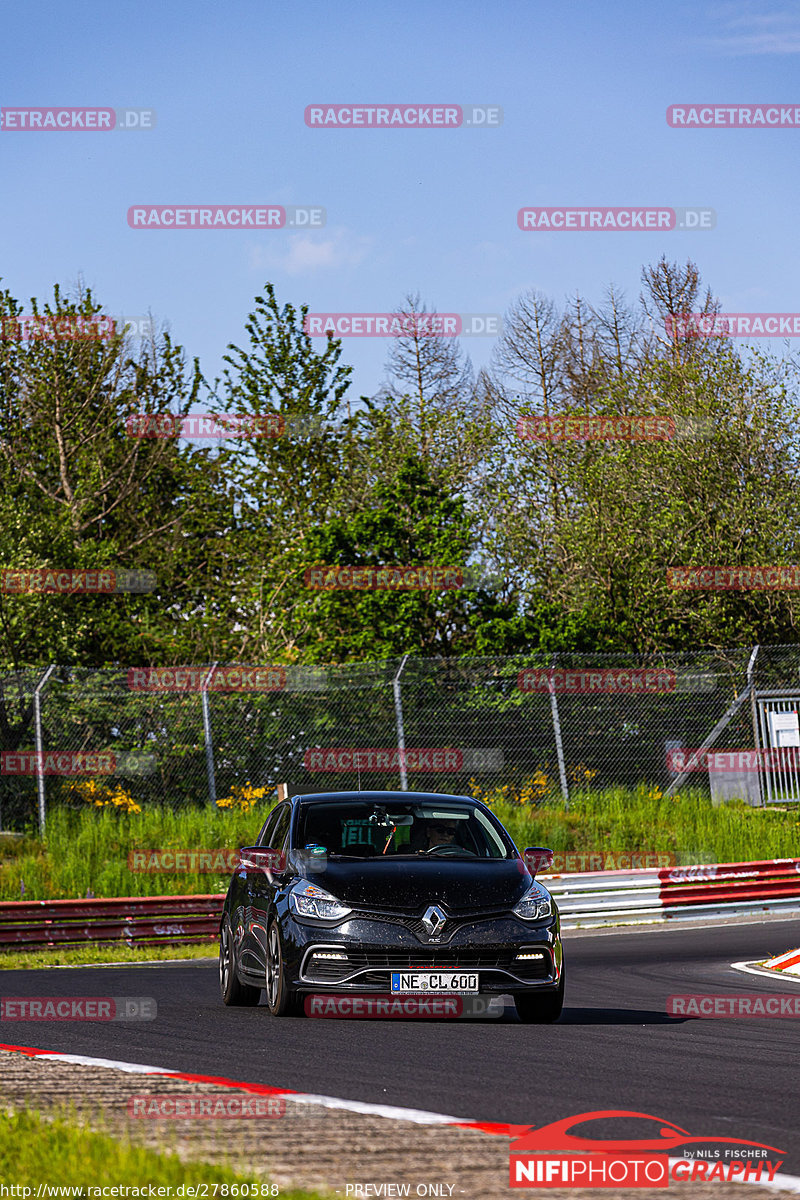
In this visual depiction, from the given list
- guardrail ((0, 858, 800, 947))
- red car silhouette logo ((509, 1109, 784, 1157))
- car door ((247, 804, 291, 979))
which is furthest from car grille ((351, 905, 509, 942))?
guardrail ((0, 858, 800, 947))

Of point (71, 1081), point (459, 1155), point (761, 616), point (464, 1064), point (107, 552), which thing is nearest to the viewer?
point (459, 1155)

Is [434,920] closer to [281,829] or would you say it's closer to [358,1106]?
[281,829]

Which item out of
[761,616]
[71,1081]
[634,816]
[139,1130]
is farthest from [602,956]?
[761,616]

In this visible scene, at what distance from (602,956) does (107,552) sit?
23382 mm

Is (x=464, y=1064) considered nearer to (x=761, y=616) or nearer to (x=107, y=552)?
(x=761, y=616)

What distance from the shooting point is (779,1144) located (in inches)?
218

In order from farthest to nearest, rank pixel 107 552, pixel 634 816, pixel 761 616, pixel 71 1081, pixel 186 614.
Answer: pixel 186 614, pixel 107 552, pixel 761 616, pixel 634 816, pixel 71 1081

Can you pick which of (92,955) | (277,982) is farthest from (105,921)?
(277,982)

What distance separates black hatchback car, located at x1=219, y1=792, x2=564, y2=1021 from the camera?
30.8 feet

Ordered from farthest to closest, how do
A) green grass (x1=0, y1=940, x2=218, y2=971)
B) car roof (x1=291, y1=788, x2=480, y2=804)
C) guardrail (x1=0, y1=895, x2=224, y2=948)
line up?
guardrail (x1=0, y1=895, x2=224, y2=948) < green grass (x1=0, y1=940, x2=218, y2=971) < car roof (x1=291, y1=788, x2=480, y2=804)

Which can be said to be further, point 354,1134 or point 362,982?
point 362,982

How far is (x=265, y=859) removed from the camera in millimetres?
10672

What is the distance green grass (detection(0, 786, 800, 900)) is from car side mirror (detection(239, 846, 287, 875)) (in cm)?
980

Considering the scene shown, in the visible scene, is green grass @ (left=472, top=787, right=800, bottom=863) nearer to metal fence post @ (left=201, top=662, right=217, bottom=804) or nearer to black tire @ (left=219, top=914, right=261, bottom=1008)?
metal fence post @ (left=201, top=662, right=217, bottom=804)
